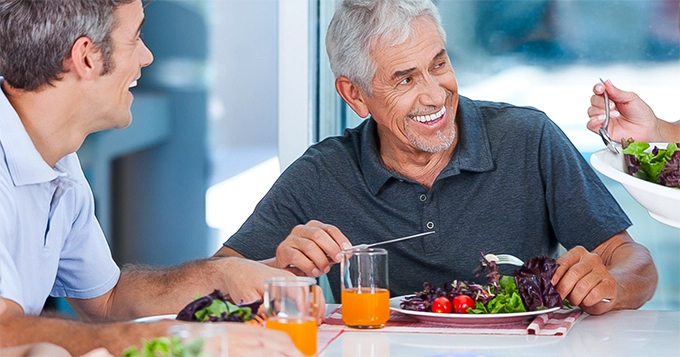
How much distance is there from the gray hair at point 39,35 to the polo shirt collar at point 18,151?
0.09 metres

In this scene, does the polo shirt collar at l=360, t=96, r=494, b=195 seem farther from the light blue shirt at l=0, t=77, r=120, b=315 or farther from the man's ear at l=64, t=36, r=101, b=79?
the man's ear at l=64, t=36, r=101, b=79

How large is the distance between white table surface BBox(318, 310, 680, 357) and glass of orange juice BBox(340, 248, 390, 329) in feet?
0.10

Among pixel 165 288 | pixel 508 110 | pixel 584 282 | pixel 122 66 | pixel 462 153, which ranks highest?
pixel 122 66

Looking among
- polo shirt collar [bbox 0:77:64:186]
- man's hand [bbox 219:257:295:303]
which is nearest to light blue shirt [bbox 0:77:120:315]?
polo shirt collar [bbox 0:77:64:186]

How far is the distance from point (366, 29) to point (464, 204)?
558 mm

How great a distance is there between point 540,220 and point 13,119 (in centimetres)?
138

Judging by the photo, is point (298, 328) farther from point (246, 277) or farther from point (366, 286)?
point (246, 277)

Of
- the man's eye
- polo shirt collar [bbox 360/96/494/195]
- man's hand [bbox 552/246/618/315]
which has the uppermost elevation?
the man's eye

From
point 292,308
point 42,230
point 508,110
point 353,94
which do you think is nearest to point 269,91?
point 353,94

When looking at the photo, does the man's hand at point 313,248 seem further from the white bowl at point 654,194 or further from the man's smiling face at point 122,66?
the white bowl at point 654,194

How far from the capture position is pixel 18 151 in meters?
1.81

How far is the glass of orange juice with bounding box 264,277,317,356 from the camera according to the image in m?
1.44

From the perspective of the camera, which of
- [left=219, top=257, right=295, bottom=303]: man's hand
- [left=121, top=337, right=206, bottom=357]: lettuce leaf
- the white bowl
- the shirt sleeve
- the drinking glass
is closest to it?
[left=121, top=337, right=206, bottom=357]: lettuce leaf

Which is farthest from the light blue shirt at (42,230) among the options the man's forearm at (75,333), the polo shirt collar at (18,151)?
the man's forearm at (75,333)
